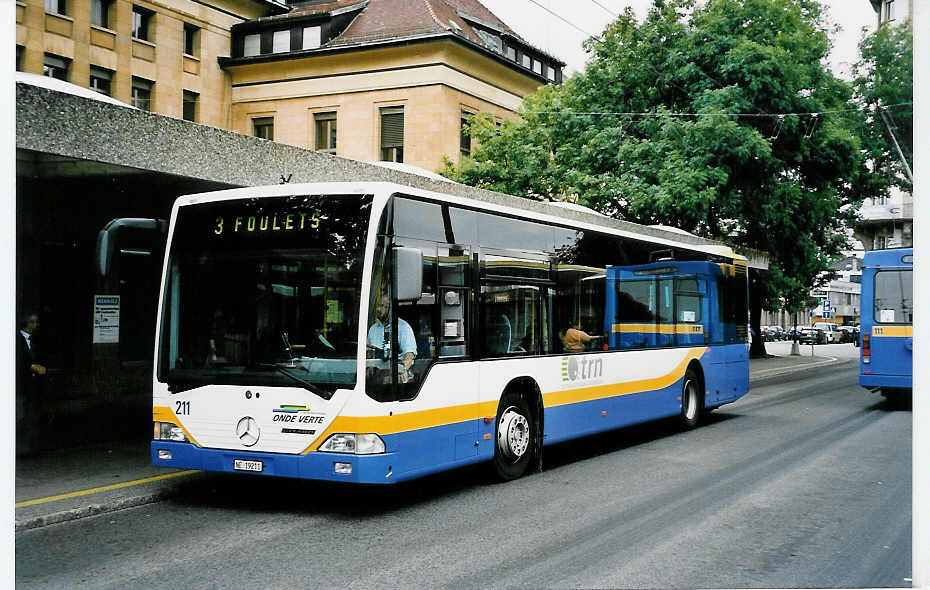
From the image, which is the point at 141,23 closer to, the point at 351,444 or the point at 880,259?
the point at 880,259

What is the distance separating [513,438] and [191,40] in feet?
99.3

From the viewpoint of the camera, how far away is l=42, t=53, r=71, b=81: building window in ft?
81.4

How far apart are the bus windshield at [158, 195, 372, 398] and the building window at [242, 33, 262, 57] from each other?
105ft

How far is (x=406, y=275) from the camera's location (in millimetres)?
7863

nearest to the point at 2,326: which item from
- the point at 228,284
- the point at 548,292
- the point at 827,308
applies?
the point at 228,284

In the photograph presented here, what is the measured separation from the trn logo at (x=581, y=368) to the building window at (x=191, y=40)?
28238 mm

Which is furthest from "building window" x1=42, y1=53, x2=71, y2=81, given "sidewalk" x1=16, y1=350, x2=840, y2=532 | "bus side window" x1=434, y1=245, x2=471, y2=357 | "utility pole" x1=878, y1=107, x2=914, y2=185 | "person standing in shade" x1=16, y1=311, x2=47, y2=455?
"utility pole" x1=878, y1=107, x2=914, y2=185

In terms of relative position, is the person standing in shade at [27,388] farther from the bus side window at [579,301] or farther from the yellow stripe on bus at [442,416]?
the bus side window at [579,301]

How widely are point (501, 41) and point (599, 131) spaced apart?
1245 centimetres

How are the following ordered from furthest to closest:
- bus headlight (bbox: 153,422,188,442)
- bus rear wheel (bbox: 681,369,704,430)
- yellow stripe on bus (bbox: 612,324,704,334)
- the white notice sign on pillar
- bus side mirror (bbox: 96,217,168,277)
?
bus rear wheel (bbox: 681,369,704,430), the white notice sign on pillar, yellow stripe on bus (bbox: 612,324,704,334), bus headlight (bbox: 153,422,188,442), bus side mirror (bbox: 96,217,168,277)

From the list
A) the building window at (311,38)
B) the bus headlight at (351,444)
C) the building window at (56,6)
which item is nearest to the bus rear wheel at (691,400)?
the bus headlight at (351,444)

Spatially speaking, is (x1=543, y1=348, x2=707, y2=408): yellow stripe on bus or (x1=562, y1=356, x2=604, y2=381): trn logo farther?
(x1=562, y1=356, x2=604, y2=381): trn logo

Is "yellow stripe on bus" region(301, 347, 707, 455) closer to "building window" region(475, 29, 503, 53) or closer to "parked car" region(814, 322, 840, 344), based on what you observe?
"building window" region(475, 29, 503, 53)

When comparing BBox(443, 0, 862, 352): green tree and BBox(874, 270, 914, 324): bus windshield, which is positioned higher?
BBox(443, 0, 862, 352): green tree
